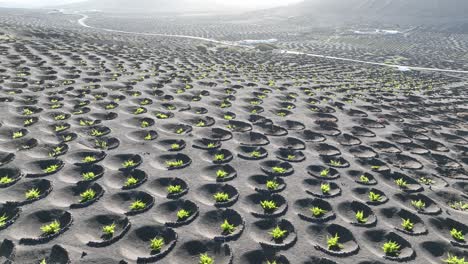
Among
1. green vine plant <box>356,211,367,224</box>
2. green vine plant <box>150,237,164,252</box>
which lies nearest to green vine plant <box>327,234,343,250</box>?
green vine plant <box>356,211,367,224</box>

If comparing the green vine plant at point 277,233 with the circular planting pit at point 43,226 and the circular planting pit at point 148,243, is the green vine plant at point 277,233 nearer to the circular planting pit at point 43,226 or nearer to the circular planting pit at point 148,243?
the circular planting pit at point 148,243

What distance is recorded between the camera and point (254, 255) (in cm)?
589

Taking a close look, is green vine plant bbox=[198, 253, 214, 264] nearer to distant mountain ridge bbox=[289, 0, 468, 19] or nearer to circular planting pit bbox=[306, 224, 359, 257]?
circular planting pit bbox=[306, 224, 359, 257]

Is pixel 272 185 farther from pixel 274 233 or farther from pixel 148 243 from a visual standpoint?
pixel 148 243

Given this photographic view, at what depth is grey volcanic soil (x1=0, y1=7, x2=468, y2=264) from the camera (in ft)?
20.0

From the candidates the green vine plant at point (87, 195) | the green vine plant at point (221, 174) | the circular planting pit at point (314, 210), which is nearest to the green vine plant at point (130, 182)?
the green vine plant at point (87, 195)

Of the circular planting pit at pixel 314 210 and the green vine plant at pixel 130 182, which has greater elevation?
the green vine plant at pixel 130 182

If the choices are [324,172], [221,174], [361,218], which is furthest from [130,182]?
[361,218]

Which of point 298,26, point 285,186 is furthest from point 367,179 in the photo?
point 298,26

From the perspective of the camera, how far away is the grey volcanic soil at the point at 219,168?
6105 millimetres

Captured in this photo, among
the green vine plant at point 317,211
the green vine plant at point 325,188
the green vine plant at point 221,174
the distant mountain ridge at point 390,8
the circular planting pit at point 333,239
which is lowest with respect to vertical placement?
the circular planting pit at point 333,239

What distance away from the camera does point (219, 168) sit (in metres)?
8.68

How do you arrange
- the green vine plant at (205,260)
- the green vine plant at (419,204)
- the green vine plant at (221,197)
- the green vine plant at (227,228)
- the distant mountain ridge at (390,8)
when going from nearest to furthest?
the green vine plant at (205,260), the green vine plant at (227,228), the green vine plant at (221,197), the green vine plant at (419,204), the distant mountain ridge at (390,8)

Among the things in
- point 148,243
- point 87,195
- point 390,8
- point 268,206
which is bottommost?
point 148,243
